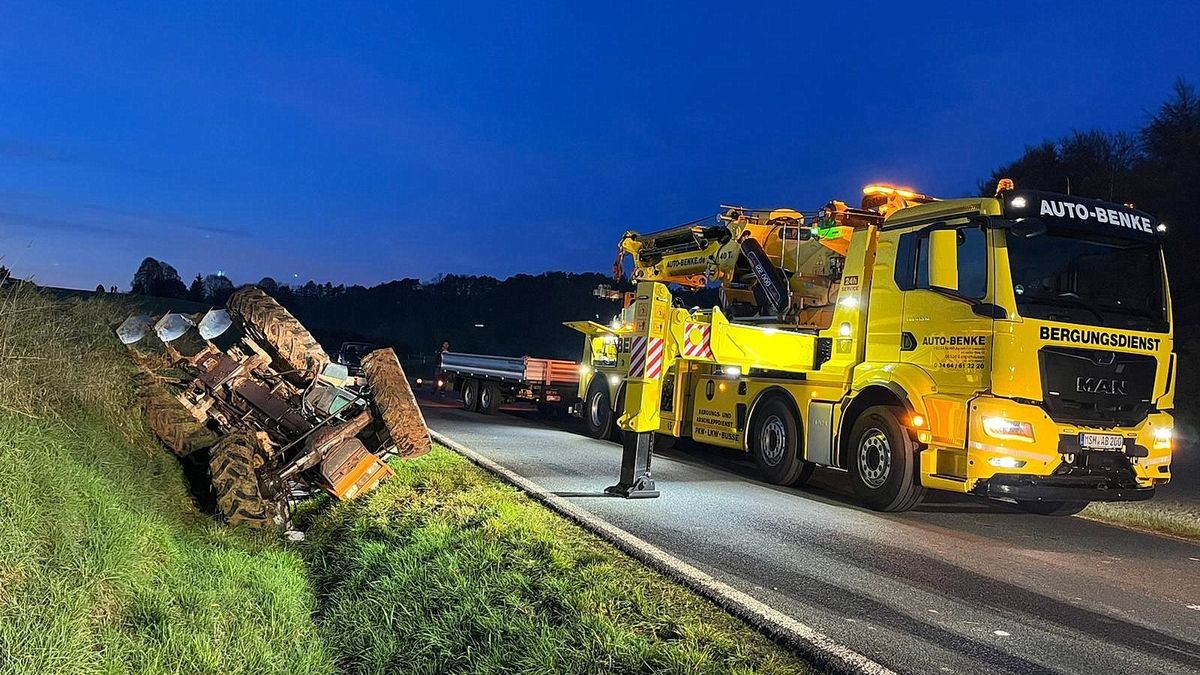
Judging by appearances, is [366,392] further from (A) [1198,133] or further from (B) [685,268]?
(A) [1198,133]

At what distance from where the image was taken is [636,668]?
4.05 meters

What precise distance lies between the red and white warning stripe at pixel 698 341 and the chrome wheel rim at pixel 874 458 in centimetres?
200

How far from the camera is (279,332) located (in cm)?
900

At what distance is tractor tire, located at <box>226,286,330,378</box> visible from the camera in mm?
9008

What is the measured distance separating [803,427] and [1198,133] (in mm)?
15835

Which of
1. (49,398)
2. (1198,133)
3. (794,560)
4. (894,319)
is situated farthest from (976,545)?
(1198,133)

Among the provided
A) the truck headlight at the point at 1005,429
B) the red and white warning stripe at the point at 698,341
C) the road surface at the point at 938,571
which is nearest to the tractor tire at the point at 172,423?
the road surface at the point at 938,571

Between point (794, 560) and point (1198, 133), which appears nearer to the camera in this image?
point (794, 560)

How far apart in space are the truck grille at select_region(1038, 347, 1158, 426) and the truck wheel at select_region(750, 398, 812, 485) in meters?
3.04

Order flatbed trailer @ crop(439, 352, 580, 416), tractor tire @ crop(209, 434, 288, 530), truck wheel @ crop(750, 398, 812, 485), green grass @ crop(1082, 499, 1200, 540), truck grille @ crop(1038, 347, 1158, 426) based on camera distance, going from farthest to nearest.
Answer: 1. flatbed trailer @ crop(439, 352, 580, 416)
2. truck wheel @ crop(750, 398, 812, 485)
3. green grass @ crop(1082, 499, 1200, 540)
4. truck grille @ crop(1038, 347, 1158, 426)
5. tractor tire @ crop(209, 434, 288, 530)

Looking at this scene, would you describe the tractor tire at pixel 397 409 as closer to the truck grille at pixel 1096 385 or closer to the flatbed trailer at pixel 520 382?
the truck grille at pixel 1096 385

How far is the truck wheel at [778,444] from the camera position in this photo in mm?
10039

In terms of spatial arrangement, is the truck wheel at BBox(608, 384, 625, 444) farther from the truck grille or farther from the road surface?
the truck grille

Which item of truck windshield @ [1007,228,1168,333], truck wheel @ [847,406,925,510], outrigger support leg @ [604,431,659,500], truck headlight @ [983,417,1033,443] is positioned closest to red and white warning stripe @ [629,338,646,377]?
outrigger support leg @ [604,431,659,500]
